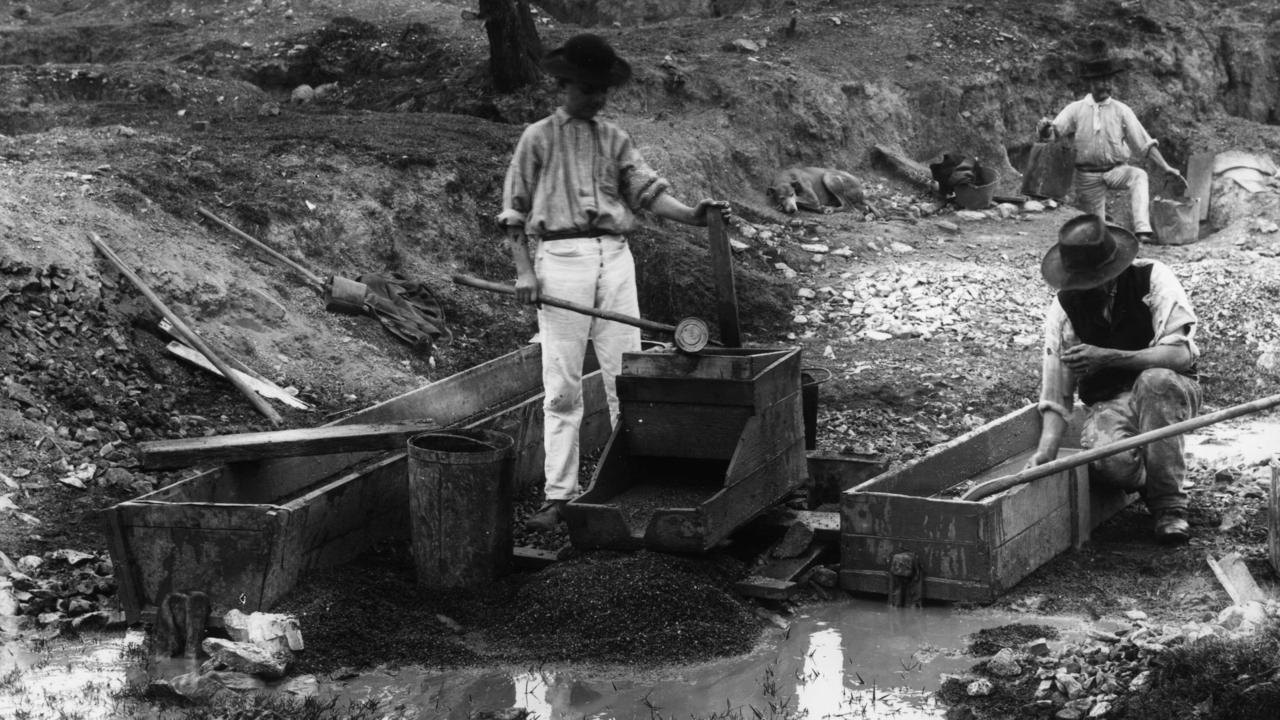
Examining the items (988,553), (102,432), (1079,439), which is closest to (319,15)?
(102,432)

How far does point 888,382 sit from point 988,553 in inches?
190

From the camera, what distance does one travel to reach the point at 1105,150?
1555 centimetres

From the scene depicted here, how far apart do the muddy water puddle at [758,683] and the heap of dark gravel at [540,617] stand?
5.1 inches

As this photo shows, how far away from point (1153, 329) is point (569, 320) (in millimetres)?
2829

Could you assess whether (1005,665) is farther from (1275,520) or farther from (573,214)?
(573,214)

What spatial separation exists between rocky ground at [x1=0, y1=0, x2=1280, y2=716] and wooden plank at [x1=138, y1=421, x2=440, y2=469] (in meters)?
0.71

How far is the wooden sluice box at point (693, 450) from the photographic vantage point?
7016 millimetres

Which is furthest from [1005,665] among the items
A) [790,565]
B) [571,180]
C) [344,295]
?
[344,295]

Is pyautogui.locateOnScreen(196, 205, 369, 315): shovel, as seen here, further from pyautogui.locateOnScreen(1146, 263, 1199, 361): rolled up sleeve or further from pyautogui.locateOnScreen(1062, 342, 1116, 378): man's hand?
pyautogui.locateOnScreen(1146, 263, 1199, 361): rolled up sleeve

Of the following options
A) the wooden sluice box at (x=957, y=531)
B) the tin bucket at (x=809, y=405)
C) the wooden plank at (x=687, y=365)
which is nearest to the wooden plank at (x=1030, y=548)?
the wooden sluice box at (x=957, y=531)

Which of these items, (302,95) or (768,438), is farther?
(302,95)

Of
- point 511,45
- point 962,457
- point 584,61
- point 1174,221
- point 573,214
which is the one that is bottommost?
point 1174,221

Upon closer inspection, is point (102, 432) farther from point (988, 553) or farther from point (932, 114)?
point (932, 114)

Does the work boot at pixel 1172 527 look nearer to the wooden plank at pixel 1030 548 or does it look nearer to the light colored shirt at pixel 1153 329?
the wooden plank at pixel 1030 548
